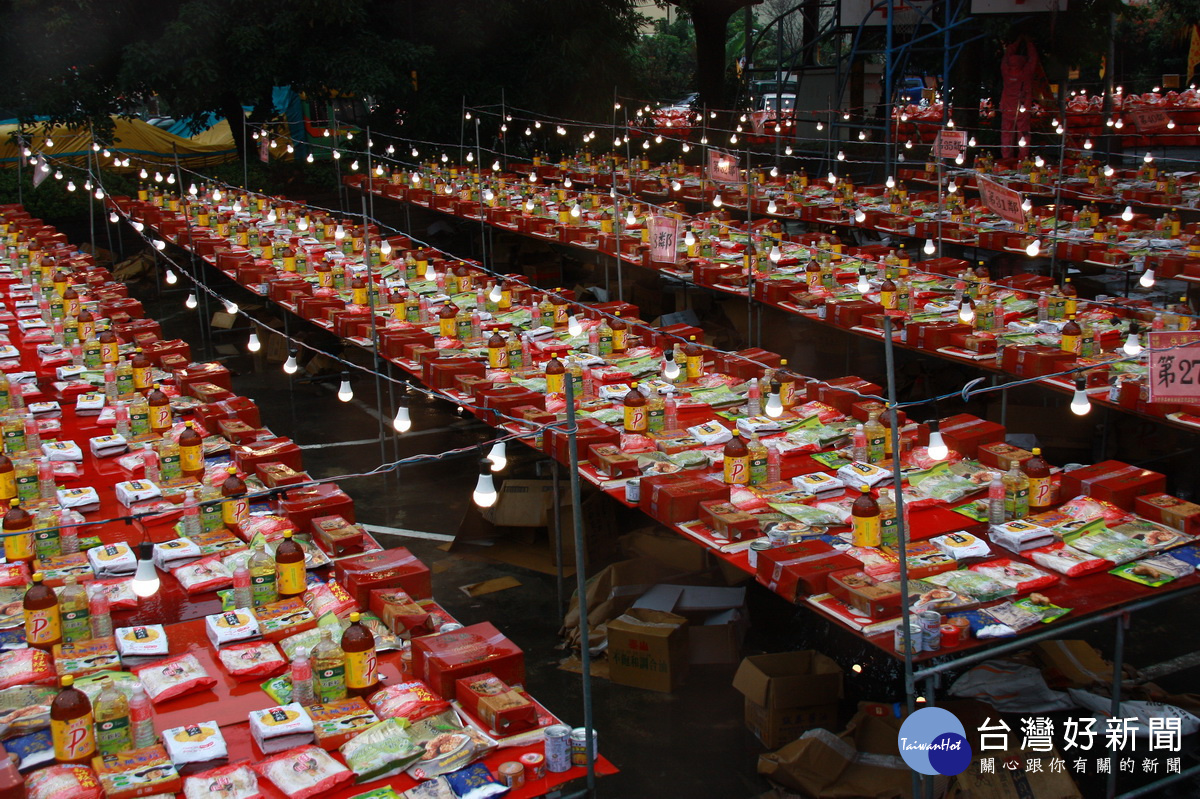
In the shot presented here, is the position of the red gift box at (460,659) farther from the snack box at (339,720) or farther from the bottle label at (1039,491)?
the bottle label at (1039,491)

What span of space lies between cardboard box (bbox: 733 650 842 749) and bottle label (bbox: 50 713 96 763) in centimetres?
397

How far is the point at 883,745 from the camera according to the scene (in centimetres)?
683

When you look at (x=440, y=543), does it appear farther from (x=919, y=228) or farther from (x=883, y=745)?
(x=919, y=228)

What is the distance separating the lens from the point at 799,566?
6848mm

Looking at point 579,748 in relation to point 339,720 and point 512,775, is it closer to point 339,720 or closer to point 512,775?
point 512,775

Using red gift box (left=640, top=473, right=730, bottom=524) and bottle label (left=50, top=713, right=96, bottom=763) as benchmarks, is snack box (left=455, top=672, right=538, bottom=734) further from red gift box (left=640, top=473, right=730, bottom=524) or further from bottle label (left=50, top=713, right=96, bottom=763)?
red gift box (left=640, top=473, right=730, bottom=524)

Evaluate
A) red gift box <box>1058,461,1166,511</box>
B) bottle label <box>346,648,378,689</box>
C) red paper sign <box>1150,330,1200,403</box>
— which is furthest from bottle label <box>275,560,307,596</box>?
red paper sign <box>1150,330,1200,403</box>

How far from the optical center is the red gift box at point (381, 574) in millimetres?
6777

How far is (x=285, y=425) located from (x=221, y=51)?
15.0 m

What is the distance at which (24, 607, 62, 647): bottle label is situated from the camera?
618cm

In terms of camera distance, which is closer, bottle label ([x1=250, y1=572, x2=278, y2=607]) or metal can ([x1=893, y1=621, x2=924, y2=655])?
metal can ([x1=893, y1=621, x2=924, y2=655])

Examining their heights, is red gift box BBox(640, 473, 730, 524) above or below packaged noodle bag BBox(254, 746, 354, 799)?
above

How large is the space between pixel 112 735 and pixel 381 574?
1905 millimetres

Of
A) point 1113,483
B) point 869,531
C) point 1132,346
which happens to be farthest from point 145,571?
point 1132,346
